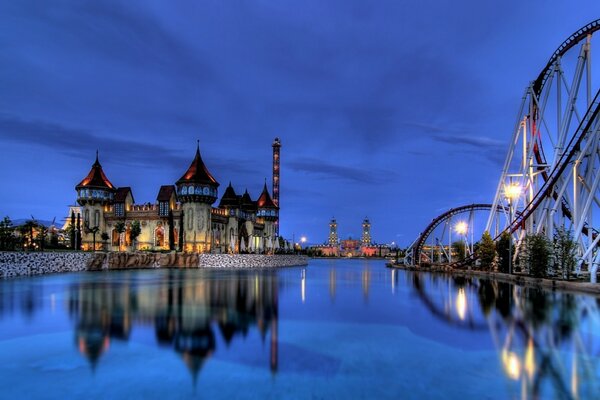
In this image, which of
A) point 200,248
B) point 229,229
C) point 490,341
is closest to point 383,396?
point 490,341

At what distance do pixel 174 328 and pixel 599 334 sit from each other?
17230mm

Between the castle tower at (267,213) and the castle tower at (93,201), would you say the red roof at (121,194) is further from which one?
the castle tower at (267,213)

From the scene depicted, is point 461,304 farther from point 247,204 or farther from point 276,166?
point 276,166

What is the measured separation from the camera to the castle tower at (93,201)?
80750 millimetres

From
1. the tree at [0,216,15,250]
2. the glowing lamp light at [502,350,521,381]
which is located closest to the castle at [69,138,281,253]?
the tree at [0,216,15,250]

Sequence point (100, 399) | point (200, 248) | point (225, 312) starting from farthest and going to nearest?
point (200, 248) < point (225, 312) < point (100, 399)

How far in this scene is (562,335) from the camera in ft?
61.7

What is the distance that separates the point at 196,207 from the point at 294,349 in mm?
61249

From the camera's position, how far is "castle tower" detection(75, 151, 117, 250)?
265ft

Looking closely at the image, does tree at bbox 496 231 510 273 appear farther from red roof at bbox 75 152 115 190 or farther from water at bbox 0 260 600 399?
red roof at bbox 75 152 115 190

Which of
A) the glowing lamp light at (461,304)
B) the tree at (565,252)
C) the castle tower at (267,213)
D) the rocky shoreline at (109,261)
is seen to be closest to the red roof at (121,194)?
the rocky shoreline at (109,261)

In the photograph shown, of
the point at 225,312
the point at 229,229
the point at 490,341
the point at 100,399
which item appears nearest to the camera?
the point at 100,399

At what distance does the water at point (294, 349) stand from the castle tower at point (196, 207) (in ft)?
147

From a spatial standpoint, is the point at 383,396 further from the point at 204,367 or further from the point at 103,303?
the point at 103,303
